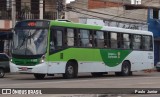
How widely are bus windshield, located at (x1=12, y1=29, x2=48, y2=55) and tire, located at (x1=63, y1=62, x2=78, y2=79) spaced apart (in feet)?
6.68

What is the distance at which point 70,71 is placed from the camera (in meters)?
26.4

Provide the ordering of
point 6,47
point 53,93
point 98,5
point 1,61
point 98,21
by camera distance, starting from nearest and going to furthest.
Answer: point 53,93 → point 1,61 → point 6,47 → point 98,21 → point 98,5

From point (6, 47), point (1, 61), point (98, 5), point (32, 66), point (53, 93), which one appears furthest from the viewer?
point (98, 5)

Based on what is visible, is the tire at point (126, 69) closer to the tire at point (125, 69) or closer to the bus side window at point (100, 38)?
the tire at point (125, 69)

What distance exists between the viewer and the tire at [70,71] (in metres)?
26.2

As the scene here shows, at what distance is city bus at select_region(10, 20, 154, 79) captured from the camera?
2494 centimetres

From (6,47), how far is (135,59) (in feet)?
45.3

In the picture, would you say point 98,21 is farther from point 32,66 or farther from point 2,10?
point 32,66

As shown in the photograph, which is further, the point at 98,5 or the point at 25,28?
the point at 98,5

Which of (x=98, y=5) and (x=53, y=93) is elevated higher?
(x=98, y=5)

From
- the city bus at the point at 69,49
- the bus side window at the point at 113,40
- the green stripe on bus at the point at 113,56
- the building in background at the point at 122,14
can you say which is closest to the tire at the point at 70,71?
the city bus at the point at 69,49

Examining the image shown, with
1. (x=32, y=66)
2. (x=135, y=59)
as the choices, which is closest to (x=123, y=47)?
(x=135, y=59)

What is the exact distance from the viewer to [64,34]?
2594cm

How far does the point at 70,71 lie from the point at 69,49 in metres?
1.23
